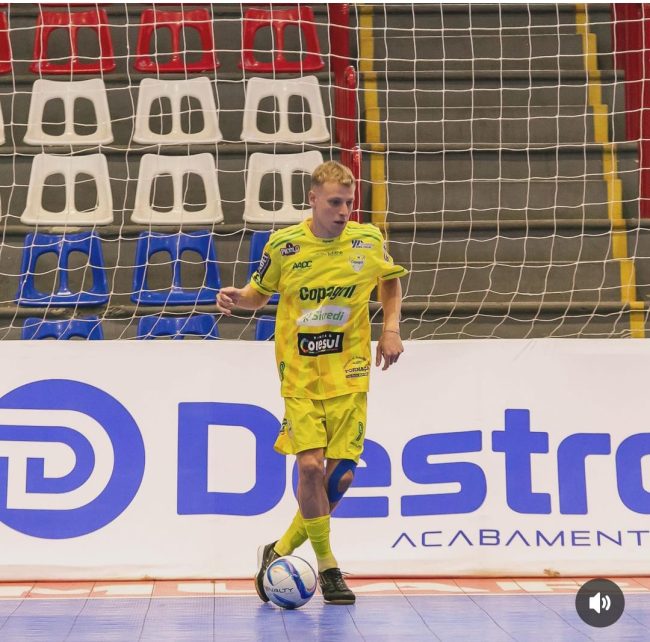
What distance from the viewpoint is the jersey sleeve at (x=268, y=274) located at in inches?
189

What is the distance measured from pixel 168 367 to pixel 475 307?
7.72 feet

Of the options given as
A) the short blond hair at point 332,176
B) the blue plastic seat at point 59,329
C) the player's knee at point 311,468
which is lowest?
the player's knee at point 311,468

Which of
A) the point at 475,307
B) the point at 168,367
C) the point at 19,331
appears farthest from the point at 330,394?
the point at 19,331

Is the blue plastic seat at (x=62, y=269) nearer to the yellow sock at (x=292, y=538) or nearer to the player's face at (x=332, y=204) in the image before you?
the player's face at (x=332, y=204)

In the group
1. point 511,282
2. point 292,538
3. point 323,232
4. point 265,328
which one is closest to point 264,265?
point 323,232

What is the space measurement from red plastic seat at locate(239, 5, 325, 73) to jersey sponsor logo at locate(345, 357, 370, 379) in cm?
389

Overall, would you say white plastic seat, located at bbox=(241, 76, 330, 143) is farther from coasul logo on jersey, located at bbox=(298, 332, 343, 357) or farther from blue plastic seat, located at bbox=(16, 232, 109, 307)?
coasul logo on jersey, located at bbox=(298, 332, 343, 357)

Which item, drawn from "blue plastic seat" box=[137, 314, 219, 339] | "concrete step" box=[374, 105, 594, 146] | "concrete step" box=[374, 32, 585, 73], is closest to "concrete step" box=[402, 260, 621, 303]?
"concrete step" box=[374, 105, 594, 146]

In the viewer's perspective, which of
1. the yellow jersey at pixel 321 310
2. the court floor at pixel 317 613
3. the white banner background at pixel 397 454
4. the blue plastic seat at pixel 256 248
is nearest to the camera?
the court floor at pixel 317 613

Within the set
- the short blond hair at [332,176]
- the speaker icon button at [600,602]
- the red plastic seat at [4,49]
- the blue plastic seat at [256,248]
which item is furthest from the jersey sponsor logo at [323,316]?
the red plastic seat at [4,49]

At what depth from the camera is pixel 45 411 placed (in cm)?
533

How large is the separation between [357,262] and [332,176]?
0.40m

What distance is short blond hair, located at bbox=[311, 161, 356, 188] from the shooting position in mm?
4645

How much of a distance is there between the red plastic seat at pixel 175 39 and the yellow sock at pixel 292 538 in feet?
13.8
